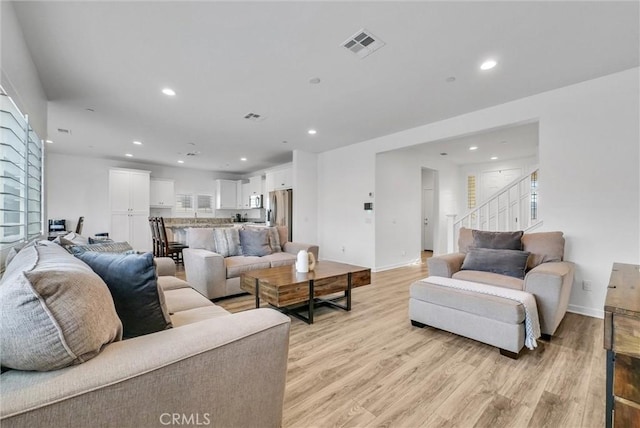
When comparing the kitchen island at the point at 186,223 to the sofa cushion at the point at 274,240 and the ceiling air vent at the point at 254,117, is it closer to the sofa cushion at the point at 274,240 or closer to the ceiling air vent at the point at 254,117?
the sofa cushion at the point at 274,240

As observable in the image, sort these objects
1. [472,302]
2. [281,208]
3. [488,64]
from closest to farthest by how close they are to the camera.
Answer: [472,302], [488,64], [281,208]

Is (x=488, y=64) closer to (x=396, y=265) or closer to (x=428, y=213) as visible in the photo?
(x=396, y=265)

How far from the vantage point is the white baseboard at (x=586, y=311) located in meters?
3.00

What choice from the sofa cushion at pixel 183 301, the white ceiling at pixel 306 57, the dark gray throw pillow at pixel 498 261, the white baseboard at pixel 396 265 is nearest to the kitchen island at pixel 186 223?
the white ceiling at pixel 306 57

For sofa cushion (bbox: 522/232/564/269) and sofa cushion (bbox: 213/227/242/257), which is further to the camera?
sofa cushion (bbox: 213/227/242/257)

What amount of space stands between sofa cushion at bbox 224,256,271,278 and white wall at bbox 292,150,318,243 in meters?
2.17

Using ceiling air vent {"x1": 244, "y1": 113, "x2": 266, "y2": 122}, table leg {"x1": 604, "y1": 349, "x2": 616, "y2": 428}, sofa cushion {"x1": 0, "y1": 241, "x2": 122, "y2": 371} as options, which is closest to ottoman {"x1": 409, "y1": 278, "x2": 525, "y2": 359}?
table leg {"x1": 604, "y1": 349, "x2": 616, "y2": 428}

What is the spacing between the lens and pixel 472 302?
232 cm

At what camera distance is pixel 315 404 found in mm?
1644

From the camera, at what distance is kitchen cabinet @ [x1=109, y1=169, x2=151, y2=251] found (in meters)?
6.91

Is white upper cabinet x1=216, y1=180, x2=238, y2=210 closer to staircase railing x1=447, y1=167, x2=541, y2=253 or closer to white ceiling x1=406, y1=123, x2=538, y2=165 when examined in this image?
white ceiling x1=406, y1=123, x2=538, y2=165

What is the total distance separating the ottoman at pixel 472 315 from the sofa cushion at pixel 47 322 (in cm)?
248

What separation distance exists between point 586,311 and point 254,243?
418 cm

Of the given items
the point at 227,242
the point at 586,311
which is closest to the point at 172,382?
the point at 227,242
